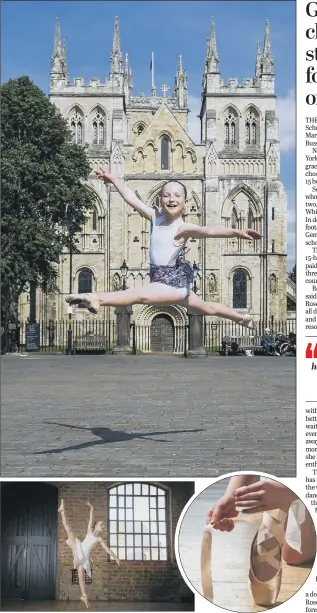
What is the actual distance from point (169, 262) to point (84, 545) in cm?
237

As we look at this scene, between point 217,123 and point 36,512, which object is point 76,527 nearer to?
point 36,512

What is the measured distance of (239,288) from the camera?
2084 inches

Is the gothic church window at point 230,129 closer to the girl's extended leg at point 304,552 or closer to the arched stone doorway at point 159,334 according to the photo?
the arched stone doorway at point 159,334

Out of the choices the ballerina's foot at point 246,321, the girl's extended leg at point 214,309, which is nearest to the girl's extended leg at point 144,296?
the girl's extended leg at point 214,309

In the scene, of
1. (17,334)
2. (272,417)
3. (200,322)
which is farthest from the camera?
(17,334)

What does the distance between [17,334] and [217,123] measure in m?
21.5

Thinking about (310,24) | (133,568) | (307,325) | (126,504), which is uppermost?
(310,24)

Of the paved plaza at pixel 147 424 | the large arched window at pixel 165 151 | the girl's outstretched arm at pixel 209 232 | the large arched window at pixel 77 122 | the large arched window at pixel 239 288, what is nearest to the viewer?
the girl's outstretched arm at pixel 209 232

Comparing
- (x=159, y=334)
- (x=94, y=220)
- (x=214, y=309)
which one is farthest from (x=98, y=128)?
(x=214, y=309)

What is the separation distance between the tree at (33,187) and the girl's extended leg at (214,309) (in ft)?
66.7

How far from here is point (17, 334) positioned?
36406mm

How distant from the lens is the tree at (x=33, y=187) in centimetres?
2844

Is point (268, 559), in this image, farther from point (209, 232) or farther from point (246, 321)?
point (209, 232)

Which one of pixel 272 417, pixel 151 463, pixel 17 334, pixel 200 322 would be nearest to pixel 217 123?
pixel 17 334
